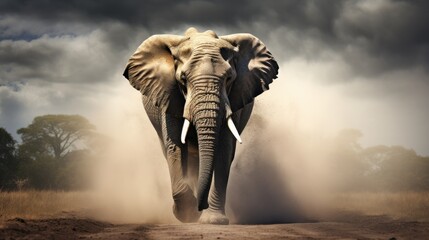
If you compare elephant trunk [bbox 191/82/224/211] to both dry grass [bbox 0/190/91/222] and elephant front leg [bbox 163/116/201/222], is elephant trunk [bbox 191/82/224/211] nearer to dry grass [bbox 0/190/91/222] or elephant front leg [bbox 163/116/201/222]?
elephant front leg [bbox 163/116/201/222]

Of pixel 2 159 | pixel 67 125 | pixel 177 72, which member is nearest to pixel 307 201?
pixel 177 72

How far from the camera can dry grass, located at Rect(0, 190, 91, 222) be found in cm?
1536

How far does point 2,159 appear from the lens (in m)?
42.7

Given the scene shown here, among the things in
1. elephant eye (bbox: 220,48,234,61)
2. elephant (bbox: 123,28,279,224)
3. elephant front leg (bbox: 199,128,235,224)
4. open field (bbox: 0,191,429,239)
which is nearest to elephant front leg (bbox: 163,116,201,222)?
elephant (bbox: 123,28,279,224)

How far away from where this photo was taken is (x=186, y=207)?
1362cm

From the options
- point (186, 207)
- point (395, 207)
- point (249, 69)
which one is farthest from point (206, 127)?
point (395, 207)

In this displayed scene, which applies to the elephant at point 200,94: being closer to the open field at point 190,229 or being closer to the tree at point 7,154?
the open field at point 190,229

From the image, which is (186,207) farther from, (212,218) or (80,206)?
(80,206)

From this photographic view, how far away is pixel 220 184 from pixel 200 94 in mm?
2746

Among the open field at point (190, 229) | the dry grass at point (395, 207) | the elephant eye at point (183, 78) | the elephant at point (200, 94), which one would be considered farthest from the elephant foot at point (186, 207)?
the dry grass at point (395, 207)

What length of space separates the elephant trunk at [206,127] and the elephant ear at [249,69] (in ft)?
4.16

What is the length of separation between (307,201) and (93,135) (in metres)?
31.3

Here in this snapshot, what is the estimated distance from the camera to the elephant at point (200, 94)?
38.4 ft

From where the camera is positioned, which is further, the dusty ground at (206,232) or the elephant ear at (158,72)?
the elephant ear at (158,72)
